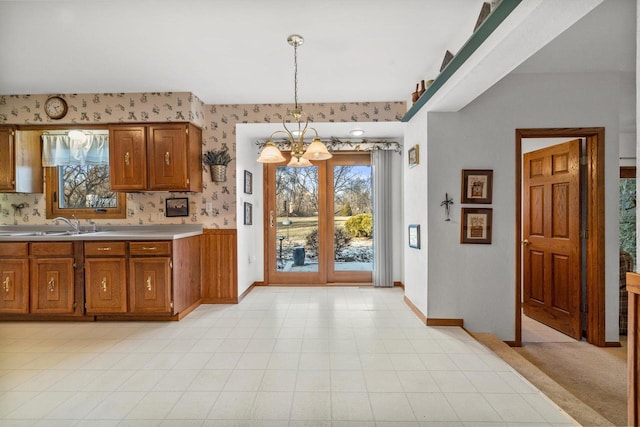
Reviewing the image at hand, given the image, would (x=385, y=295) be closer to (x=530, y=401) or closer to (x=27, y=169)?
(x=530, y=401)

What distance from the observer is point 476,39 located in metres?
1.96

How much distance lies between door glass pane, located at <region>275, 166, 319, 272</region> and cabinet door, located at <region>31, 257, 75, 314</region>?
8.57ft

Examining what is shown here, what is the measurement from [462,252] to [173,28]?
10.5 feet

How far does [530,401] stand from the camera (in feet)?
6.40

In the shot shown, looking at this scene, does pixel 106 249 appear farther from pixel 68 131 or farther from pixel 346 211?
pixel 346 211

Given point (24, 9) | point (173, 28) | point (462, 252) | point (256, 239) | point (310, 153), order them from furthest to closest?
point (256, 239)
point (462, 252)
point (310, 153)
point (173, 28)
point (24, 9)

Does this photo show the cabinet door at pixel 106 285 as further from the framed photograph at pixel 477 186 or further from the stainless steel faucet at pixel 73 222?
the framed photograph at pixel 477 186

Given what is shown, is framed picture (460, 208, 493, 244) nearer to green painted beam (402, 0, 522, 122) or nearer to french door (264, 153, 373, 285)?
green painted beam (402, 0, 522, 122)

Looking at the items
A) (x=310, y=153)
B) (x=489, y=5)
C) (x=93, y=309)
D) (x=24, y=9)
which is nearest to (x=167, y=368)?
(x=93, y=309)

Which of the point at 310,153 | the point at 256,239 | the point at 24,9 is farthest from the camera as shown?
the point at 256,239

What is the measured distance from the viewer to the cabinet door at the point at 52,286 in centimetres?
335

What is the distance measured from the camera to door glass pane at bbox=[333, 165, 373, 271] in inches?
199

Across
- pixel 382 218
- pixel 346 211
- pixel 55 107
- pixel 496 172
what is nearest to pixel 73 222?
pixel 55 107

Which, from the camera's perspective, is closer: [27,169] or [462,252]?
[462,252]
